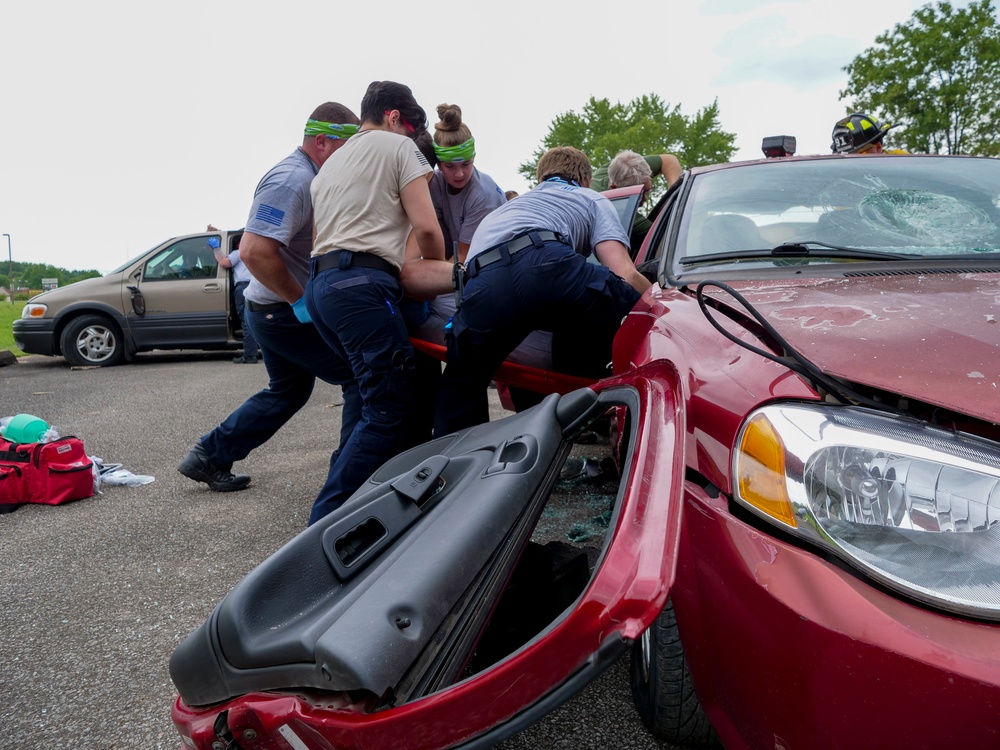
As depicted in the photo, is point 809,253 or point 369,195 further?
point 369,195

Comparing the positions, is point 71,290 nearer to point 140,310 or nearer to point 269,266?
point 140,310

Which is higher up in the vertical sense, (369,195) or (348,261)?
(369,195)

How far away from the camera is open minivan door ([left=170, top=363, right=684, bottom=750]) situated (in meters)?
0.96

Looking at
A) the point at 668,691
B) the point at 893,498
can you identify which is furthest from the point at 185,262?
Answer: the point at 893,498

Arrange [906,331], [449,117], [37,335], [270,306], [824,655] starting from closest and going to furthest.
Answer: [824,655]
[906,331]
[270,306]
[449,117]
[37,335]

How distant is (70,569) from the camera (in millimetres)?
3008

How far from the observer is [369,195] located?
293 centimetres

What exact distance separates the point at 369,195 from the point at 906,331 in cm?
214

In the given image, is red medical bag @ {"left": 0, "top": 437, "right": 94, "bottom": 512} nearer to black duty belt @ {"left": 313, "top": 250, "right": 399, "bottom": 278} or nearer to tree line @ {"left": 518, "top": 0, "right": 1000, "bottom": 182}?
black duty belt @ {"left": 313, "top": 250, "right": 399, "bottom": 278}

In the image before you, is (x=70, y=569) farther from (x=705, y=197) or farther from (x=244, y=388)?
(x=244, y=388)

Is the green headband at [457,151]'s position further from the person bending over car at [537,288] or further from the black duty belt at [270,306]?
the black duty belt at [270,306]

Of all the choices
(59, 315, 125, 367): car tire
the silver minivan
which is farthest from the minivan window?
(59, 315, 125, 367): car tire

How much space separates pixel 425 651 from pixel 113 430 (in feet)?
17.9

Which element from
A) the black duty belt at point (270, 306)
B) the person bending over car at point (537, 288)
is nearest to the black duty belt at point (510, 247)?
the person bending over car at point (537, 288)
